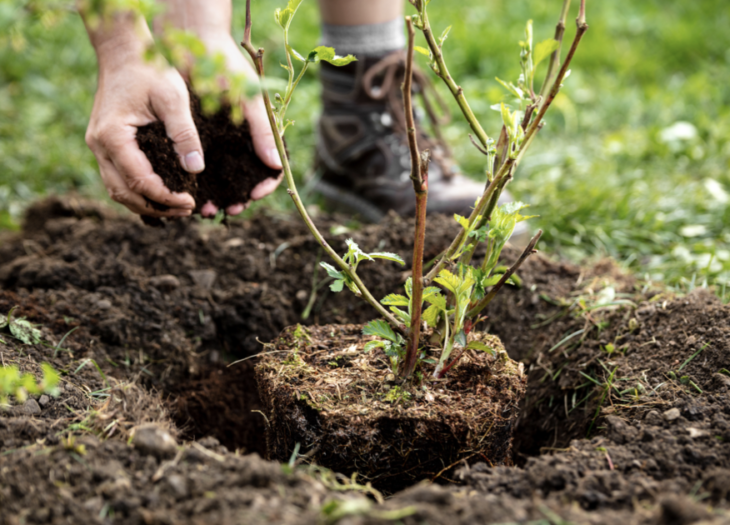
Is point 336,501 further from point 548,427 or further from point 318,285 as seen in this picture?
point 318,285

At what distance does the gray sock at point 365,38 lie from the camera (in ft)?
9.11

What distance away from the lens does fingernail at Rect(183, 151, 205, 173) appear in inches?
68.6

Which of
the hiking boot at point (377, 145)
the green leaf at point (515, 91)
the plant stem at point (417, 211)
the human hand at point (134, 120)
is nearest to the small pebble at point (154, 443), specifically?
the plant stem at point (417, 211)

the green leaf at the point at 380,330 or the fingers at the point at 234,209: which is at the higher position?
the fingers at the point at 234,209

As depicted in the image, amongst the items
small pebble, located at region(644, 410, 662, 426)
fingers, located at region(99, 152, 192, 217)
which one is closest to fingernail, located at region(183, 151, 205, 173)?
fingers, located at region(99, 152, 192, 217)

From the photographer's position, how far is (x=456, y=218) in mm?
1266

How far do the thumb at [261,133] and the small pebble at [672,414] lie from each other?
4.15 feet

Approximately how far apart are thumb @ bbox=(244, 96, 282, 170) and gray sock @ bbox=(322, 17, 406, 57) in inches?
39.5

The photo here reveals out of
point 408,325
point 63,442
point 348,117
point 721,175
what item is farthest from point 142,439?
point 721,175

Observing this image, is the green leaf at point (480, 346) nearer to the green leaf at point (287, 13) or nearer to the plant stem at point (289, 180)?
the plant stem at point (289, 180)

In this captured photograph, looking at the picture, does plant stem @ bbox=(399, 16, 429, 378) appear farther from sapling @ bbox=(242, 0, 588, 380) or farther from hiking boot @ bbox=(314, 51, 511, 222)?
hiking boot @ bbox=(314, 51, 511, 222)

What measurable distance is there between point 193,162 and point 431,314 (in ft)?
2.73

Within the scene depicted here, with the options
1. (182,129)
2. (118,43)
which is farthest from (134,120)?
(118,43)

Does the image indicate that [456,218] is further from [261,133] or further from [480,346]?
[261,133]
